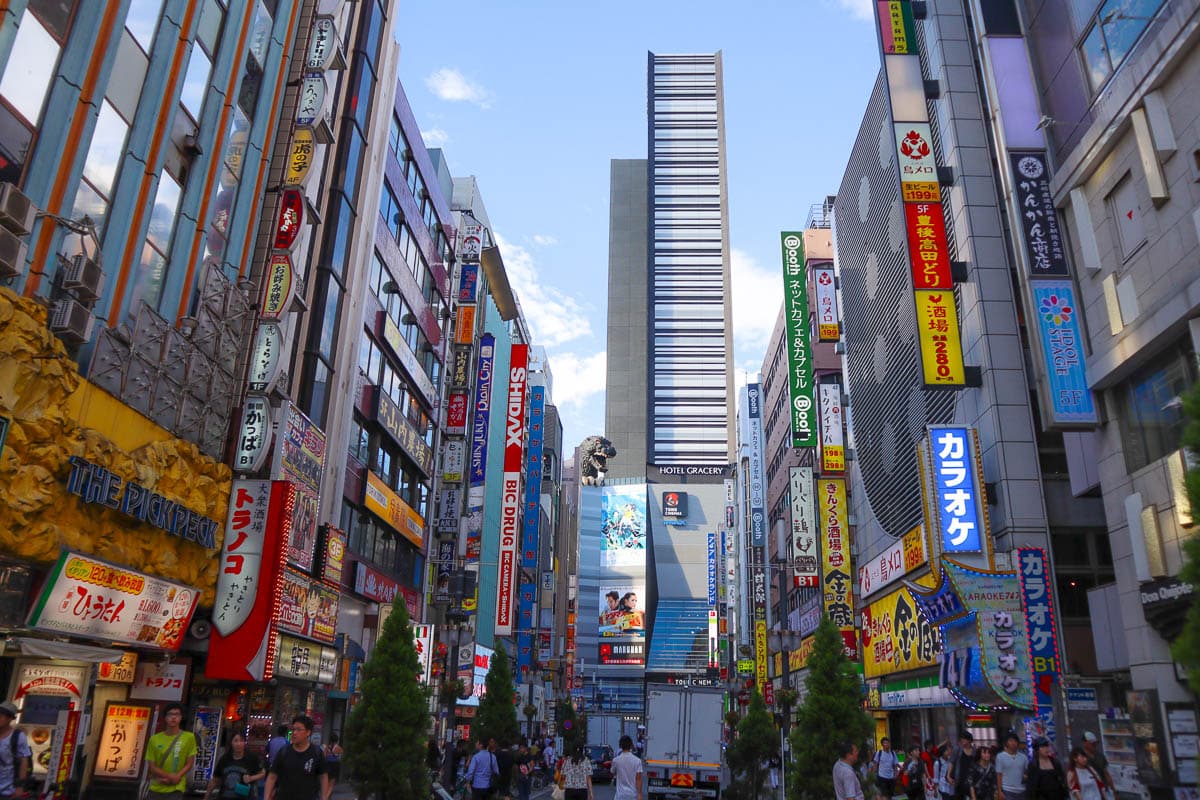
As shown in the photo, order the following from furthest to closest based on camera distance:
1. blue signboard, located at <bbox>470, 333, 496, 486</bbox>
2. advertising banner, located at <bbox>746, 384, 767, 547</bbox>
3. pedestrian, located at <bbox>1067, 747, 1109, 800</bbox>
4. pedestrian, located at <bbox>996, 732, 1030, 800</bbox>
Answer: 1. advertising banner, located at <bbox>746, 384, 767, 547</bbox>
2. blue signboard, located at <bbox>470, 333, 496, 486</bbox>
3. pedestrian, located at <bbox>1067, 747, 1109, 800</bbox>
4. pedestrian, located at <bbox>996, 732, 1030, 800</bbox>

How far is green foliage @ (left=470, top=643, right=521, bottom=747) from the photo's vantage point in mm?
40250

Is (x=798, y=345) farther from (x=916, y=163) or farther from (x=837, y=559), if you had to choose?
(x=916, y=163)

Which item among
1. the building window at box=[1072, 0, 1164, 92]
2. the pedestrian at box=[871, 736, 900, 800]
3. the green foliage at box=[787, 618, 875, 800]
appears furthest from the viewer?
the pedestrian at box=[871, 736, 900, 800]

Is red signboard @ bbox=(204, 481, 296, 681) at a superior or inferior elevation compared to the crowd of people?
superior

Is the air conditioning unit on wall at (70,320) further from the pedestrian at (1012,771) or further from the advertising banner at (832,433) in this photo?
the advertising banner at (832,433)

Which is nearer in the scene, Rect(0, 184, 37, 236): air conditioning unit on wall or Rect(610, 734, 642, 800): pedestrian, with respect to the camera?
Rect(0, 184, 37, 236): air conditioning unit on wall

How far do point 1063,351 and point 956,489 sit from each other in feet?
24.3

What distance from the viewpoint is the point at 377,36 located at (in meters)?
34.3

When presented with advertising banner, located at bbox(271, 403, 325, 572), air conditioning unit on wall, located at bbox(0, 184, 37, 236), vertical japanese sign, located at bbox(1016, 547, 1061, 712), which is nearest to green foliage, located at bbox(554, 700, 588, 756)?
advertising banner, located at bbox(271, 403, 325, 572)

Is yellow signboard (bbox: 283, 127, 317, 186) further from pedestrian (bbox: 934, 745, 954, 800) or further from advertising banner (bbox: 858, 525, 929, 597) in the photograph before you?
advertising banner (bbox: 858, 525, 929, 597)

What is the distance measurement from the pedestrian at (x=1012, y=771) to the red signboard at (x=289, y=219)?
19.9 meters

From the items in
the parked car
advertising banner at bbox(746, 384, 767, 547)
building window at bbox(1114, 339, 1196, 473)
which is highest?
advertising banner at bbox(746, 384, 767, 547)

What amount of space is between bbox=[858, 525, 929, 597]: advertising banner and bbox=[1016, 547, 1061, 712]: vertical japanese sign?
14.4ft

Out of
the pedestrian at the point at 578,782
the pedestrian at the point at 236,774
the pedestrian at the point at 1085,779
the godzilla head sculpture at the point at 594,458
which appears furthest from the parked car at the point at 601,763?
the godzilla head sculpture at the point at 594,458
